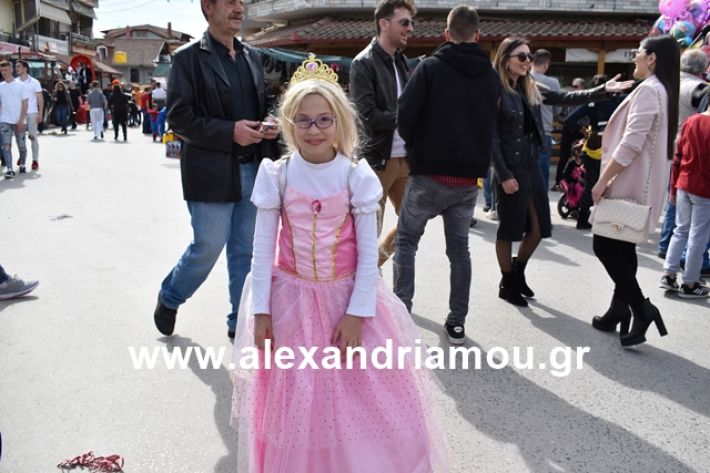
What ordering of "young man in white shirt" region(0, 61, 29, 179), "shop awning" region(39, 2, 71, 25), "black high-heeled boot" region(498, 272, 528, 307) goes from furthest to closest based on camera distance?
"shop awning" region(39, 2, 71, 25) < "young man in white shirt" region(0, 61, 29, 179) < "black high-heeled boot" region(498, 272, 528, 307)

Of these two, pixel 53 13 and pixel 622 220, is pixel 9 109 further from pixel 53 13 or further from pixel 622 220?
pixel 53 13

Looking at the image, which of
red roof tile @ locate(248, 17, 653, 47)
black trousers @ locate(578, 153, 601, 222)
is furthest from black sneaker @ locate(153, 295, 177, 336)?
red roof tile @ locate(248, 17, 653, 47)

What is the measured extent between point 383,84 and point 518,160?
1.12m

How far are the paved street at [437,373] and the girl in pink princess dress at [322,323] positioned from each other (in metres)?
0.56

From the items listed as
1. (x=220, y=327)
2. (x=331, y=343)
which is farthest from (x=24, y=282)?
(x=331, y=343)

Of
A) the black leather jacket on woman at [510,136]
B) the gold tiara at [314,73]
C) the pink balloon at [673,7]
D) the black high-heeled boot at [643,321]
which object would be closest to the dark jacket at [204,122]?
the gold tiara at [314,73]

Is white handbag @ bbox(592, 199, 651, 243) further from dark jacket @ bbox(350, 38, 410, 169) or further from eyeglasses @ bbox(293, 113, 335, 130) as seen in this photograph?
eyeglasses @ bbox(293, 113, 335, 130)

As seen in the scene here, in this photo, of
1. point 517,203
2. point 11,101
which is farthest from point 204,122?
point 11,101

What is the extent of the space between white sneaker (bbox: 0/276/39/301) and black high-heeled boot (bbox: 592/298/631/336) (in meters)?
4.21

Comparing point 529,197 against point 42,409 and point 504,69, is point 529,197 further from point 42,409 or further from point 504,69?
point 42,409

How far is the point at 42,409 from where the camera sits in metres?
3.32

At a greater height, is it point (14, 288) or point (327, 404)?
point (327, 404)

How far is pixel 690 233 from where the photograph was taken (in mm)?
5258

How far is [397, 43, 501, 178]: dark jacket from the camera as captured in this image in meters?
3.95
